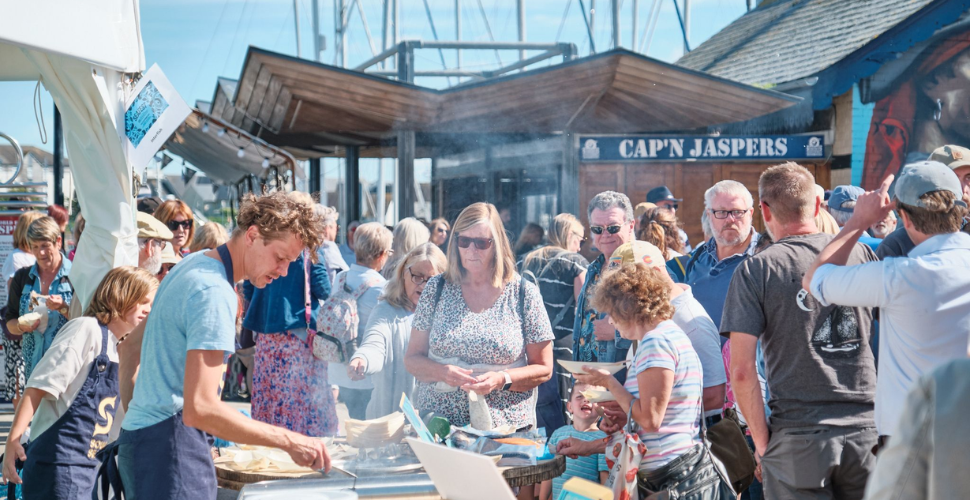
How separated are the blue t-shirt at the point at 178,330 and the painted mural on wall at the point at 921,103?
11.1 metres

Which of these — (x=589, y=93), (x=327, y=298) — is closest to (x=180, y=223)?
(x=327, y=298)

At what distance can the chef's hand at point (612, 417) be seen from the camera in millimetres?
3147

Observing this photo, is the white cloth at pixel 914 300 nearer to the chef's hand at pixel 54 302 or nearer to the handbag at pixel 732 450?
the handbag at pixel 732 450

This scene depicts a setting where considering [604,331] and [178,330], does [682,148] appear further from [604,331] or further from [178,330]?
[178,330]

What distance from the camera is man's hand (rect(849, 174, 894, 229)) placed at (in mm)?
2916

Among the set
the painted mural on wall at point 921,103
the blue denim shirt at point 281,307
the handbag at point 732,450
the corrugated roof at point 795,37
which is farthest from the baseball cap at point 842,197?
the corrugated roof at point 795,37

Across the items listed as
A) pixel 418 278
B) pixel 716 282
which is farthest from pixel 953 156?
pixel 418 278

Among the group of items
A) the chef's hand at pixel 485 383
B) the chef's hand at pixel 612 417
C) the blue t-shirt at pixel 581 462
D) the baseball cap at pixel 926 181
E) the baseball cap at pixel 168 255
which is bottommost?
the blue t-shirt at pixel 581 462

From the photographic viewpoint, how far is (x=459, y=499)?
2.22 m

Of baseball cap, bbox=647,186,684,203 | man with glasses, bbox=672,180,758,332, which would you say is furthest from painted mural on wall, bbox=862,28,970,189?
man with glasses, bbox=672,180,758,332

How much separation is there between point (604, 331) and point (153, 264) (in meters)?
3.31

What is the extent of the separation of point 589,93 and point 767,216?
603 cm

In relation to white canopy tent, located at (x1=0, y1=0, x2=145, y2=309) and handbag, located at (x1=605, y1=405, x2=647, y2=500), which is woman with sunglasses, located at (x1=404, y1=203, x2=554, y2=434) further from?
white canopy tent, located at (x1=0, y1=0, x2=145, y2=309)

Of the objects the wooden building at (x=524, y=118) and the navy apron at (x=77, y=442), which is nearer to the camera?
the navy apron at (x=77, y=442)
